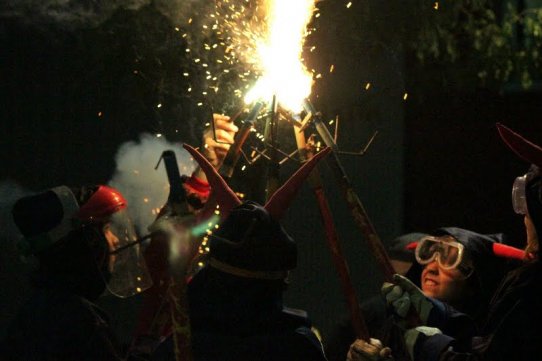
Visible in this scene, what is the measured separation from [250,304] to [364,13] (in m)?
6.12

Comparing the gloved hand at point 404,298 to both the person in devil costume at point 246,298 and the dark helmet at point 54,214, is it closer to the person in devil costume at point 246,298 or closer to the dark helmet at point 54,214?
the person in devil costume at point 246,298

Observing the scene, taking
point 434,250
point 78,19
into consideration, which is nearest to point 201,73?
point 78,19

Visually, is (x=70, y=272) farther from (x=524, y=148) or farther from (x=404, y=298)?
(x=524, y=148)

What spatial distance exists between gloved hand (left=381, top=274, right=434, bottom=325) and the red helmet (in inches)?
63.2

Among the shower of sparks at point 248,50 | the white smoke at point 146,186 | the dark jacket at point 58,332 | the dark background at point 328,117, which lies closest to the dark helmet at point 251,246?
the dark jacket at point 58,332

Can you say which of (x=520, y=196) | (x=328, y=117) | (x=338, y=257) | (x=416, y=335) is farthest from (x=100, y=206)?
(x=328, y=117)

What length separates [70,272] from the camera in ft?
15.9

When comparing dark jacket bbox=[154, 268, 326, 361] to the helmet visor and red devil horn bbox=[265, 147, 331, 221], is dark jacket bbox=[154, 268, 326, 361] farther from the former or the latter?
the helmet visor

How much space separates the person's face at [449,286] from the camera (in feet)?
17.6

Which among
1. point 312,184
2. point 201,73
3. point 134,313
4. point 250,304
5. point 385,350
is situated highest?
point 201,73

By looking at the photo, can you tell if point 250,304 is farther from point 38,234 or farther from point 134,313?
point 134,313

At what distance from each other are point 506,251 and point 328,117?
4.81 metres

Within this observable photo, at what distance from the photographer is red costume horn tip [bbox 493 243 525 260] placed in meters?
5.28

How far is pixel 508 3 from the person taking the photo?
10898 millimetres
